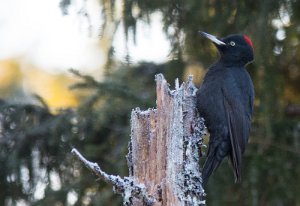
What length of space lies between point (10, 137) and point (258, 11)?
2.42 metres

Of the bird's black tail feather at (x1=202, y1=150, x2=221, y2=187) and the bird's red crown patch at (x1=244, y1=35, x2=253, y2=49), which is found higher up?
the bird's red crown patch at (x1=244, y1=35, x2=253, y2=49)

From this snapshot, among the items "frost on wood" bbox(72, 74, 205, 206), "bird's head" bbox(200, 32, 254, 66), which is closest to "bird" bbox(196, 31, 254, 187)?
"bird's head" bbox(200, 32, 254, 66)

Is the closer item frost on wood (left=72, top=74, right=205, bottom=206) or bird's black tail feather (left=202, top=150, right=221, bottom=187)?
frost on wood (left=72, top=74, right=205, bottom=206)

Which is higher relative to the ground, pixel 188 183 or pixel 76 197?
A: pixel 188 183

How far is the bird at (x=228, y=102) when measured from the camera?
5801mm

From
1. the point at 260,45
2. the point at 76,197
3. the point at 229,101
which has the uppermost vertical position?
the point at 260,45

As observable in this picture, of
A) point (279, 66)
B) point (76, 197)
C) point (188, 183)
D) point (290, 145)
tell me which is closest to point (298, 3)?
point (279, 66)

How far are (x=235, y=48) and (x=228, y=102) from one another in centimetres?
47

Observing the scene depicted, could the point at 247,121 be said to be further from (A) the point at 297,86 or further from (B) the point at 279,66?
(A) the point at 297,86

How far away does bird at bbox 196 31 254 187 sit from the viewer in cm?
580

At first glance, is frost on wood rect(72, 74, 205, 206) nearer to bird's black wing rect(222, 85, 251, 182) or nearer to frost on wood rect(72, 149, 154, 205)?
frost on wood rect(72, 149, 154, 205)

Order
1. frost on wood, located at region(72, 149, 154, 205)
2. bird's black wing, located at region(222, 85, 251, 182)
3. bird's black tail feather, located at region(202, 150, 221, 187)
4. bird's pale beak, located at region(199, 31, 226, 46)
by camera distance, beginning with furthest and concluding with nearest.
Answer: bird's pale beak, located at region(199, 31, 226, 46) → bird's black wing, located at region(222, 85, 251, 182) → bird's black tail feather, located at region(202, 150, 221, 187) → frost on wood, located at region(72, 149, 154, 205)

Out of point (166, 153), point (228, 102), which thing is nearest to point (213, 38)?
point (228, 102)

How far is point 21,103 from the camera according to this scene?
7.06 metres
